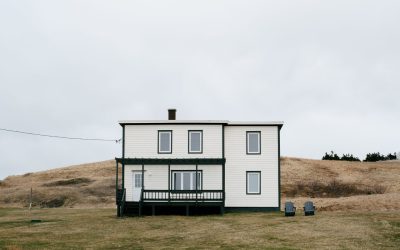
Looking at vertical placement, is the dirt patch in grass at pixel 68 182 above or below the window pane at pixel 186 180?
below

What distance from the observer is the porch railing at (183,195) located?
36.8m

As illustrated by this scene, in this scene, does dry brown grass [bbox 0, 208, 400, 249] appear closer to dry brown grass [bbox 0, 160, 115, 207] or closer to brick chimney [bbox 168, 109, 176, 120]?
brick chimney [bbox 168, 109, 176, 120]

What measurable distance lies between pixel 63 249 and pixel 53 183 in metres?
46.3

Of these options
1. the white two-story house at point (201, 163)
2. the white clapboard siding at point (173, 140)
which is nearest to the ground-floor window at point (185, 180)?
the white two-story house at point (201, 163)

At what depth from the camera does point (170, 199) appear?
121 ft

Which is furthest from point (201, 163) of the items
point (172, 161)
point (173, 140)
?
point (173, 140)

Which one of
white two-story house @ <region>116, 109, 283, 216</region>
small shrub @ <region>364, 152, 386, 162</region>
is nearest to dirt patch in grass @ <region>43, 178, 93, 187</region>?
white two-story house @ <region>116, 109, 283, 216</region>

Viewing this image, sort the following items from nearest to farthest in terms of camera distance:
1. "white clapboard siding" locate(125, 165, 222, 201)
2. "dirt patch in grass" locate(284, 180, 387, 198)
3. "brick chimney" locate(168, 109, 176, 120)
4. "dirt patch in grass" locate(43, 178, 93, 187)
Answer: "white clapboard siding" locate(125, 165, 222, 201)
"brick chimney" locate(168, 109, 176, 120)
"dirt patch in grass" locate(284, 180, 387, 198)
"dirt patch in grass" locate(43, 178, 93, 187)

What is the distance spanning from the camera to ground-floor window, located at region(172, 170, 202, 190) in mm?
37906

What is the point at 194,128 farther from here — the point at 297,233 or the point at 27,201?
the point at 27,201

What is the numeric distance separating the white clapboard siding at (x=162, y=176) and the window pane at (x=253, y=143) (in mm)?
2822

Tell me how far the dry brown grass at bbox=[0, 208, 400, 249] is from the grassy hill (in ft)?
61.7

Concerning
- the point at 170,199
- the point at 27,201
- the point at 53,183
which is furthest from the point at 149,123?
the point at 53,183

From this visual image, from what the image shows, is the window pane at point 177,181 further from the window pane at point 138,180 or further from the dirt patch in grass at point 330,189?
the dirt patch in grass at point 330,189
